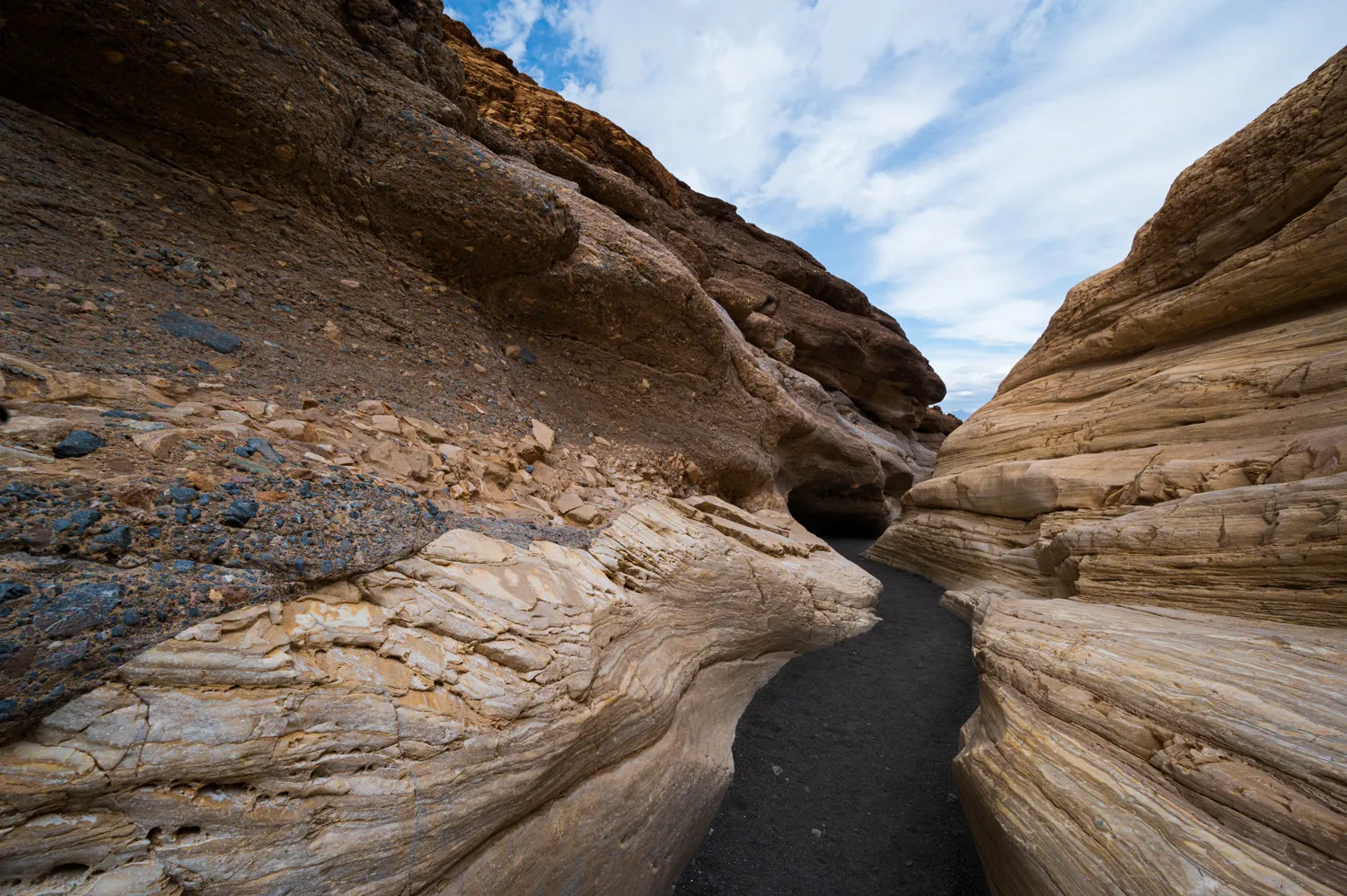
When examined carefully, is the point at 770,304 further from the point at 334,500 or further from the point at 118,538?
the point at 118,538

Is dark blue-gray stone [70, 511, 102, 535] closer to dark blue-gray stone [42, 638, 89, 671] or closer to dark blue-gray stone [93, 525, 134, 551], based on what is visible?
dark blue-gray stone [93, 525, 134, 551]

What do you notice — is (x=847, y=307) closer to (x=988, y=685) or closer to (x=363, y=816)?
(x=988, y=685)

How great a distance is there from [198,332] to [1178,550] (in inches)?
375

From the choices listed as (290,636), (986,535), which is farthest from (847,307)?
(290,636)

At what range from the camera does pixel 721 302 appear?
46.2 ft

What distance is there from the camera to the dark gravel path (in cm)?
328

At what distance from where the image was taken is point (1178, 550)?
5.23 meters

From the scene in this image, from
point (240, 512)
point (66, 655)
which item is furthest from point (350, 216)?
point (66, 655)

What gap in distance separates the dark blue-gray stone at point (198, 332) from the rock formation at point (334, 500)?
0.02 metres

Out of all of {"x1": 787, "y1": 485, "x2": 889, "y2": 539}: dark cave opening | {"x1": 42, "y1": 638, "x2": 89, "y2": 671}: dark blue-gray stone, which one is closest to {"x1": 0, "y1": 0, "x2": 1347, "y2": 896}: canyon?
{"x1": 42, "y1": 638, "x2": 89, "y2": 671}: dark blue-gray stone

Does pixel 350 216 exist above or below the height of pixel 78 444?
above

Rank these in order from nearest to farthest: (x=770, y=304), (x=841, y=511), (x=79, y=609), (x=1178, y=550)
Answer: (x=79, y=609), (x=1178, y=550), (x=841, y=511), (x=770, y=304)

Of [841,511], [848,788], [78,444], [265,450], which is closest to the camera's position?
[78,444]

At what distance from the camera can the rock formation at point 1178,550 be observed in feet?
8.29
